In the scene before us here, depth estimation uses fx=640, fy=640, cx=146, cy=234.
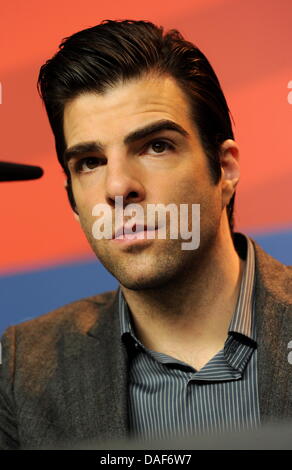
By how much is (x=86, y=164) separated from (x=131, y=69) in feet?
0.75

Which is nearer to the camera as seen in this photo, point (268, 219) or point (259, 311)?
point (259, 311)

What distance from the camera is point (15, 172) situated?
107cm

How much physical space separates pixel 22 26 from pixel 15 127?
0.94ft

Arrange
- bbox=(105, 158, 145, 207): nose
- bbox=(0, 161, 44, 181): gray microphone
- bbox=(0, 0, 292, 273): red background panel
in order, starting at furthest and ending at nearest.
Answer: bbox=(0, 0, 292, 273): red background panel → bbox=(105, 158, 145, 207): nose → bbox=(0, 161, 44, 181): gray microphone

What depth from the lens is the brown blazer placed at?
4.26 ft

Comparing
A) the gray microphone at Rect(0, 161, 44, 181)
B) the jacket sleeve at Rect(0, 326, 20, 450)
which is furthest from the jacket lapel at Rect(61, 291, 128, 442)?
the gray microphone at Rect(0, 161, 44, 181)

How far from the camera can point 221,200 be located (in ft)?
4.93

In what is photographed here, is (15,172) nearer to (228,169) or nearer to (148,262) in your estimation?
(148,262)

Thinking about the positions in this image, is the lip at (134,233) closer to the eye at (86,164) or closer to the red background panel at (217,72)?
the eye at (86,164)

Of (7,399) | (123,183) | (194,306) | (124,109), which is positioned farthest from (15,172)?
(7,399)

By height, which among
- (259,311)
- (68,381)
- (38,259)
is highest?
(38,259)

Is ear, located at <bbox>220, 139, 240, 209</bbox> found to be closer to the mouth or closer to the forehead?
the forehead

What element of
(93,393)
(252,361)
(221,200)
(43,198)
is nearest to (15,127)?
(43,198)
